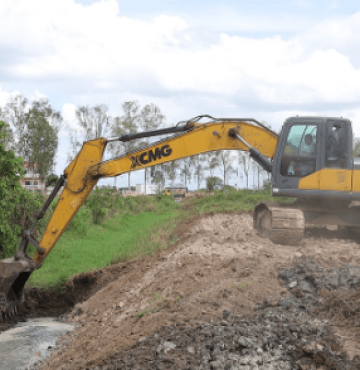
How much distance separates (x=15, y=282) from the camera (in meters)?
10.9

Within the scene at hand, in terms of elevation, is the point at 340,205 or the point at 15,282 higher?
the point at 340,205

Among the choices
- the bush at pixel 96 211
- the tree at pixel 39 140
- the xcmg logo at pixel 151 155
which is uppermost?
the tree at pixel 39 140

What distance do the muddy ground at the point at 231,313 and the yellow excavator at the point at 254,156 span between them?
1215 mm

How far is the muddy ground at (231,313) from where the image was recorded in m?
5.44

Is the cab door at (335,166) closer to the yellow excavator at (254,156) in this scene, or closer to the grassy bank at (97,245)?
the yellow excavator at (254,156)

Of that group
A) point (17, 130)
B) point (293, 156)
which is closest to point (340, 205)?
point (293, 156)

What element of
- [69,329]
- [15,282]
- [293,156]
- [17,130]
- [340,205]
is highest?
[17,130]

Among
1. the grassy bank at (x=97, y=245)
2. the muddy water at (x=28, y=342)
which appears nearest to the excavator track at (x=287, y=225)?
the muddy water at (x=28, y=342)

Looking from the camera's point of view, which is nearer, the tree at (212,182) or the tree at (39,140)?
the tree at (39,140)

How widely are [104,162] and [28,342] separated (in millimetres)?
3820

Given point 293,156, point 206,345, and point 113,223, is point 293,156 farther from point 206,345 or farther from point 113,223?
point 113,223

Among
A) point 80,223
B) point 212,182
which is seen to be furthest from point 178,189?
point 80,223

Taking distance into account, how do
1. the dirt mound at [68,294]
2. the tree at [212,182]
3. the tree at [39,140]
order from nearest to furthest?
the dirt mound at [68,294]
the tree at [39,140]
the tree at [212,182]

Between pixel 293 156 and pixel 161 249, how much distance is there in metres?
6.22
